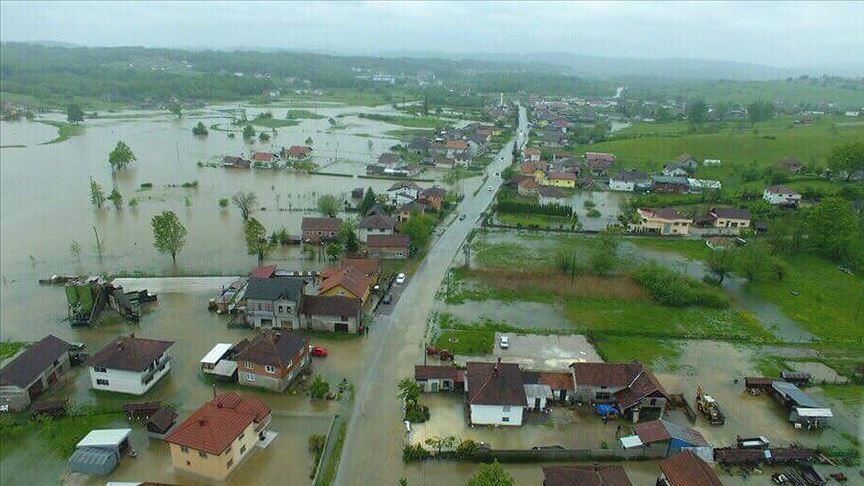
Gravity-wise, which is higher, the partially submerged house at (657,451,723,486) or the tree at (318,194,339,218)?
the tree at (318,194,339,218)

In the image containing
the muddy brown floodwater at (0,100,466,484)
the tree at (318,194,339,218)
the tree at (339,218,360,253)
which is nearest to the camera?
the muddy brown floodwater at (0,100,466,484)

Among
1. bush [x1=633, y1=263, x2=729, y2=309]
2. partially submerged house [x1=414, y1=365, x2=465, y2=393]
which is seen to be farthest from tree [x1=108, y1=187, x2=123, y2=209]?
bush [x1=633, y1=263, x2=729, y2=309]

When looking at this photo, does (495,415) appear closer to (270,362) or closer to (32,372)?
(270,362)

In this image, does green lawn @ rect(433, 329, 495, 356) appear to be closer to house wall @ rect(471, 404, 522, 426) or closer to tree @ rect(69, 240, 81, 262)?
house wall @ rect(471, 404, 522, 426)

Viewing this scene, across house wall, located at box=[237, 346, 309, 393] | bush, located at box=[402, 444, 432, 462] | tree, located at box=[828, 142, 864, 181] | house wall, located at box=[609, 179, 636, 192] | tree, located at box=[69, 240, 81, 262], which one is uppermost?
tree, located at box=[828, 142, 864, 181]

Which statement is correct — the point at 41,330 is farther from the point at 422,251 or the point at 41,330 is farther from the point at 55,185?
the point at 55,185

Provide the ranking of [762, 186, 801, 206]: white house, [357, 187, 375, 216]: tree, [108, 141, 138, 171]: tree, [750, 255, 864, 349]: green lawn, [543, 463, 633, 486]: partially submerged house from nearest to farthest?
1. [543, 463, 633, 486]: partially submerged house
2. [750, 255, 864, 349]: green lawn
3. [357, 187, 375, 216]: tree
4. [762, 186, 801, 206]: white house
5. [108, 141, 138, 171]: tree

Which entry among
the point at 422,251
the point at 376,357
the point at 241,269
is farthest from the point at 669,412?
the point at 241,269

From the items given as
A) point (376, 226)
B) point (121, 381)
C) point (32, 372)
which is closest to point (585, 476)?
point (121, 381)
